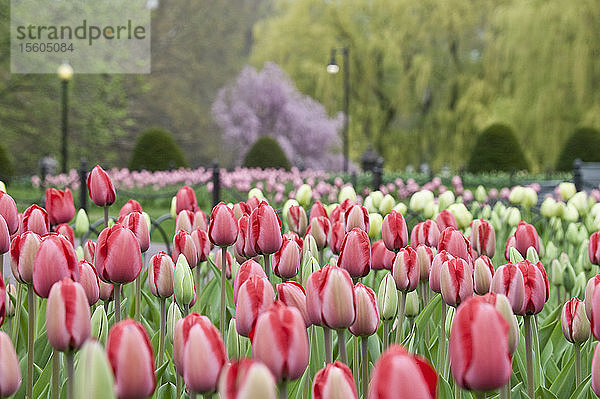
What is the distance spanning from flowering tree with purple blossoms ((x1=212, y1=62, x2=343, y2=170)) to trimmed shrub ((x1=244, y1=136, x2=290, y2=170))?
670 centimetres

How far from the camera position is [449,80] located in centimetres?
2650

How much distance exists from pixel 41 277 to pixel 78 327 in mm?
325

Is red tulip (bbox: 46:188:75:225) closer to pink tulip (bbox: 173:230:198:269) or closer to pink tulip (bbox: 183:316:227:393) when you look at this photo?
pink tulip (bbox: 173:230:198:269)

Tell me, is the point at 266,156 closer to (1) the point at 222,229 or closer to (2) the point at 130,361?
(1) the point at 222,229

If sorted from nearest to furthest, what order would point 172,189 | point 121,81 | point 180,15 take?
point 172,189 < point 121,81 < point 180,15

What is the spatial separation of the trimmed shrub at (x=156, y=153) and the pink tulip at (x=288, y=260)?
18.0 meters

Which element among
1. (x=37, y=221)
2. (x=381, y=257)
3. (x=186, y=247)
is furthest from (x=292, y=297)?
(x=37, y=221)

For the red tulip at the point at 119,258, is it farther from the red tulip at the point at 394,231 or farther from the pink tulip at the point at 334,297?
A: the red tulip at the point at 394,231

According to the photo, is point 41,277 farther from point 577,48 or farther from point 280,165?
point 577,48

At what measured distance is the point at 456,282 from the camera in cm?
154

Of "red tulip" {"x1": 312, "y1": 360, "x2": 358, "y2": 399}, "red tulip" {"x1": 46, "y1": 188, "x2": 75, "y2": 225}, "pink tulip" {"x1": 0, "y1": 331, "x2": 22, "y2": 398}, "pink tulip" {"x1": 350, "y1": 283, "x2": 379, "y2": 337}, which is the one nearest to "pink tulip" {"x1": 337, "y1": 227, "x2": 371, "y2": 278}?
"pink tulip" {"x1": 350, "y1": 283, "x2": 379, "y2": 337}

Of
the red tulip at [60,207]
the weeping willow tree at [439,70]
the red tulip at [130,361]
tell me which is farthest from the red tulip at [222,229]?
the weeping willow tree at [439,70]

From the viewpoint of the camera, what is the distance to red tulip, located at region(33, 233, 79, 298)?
1.34 meters

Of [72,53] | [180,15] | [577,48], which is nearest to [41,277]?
[577,48]
